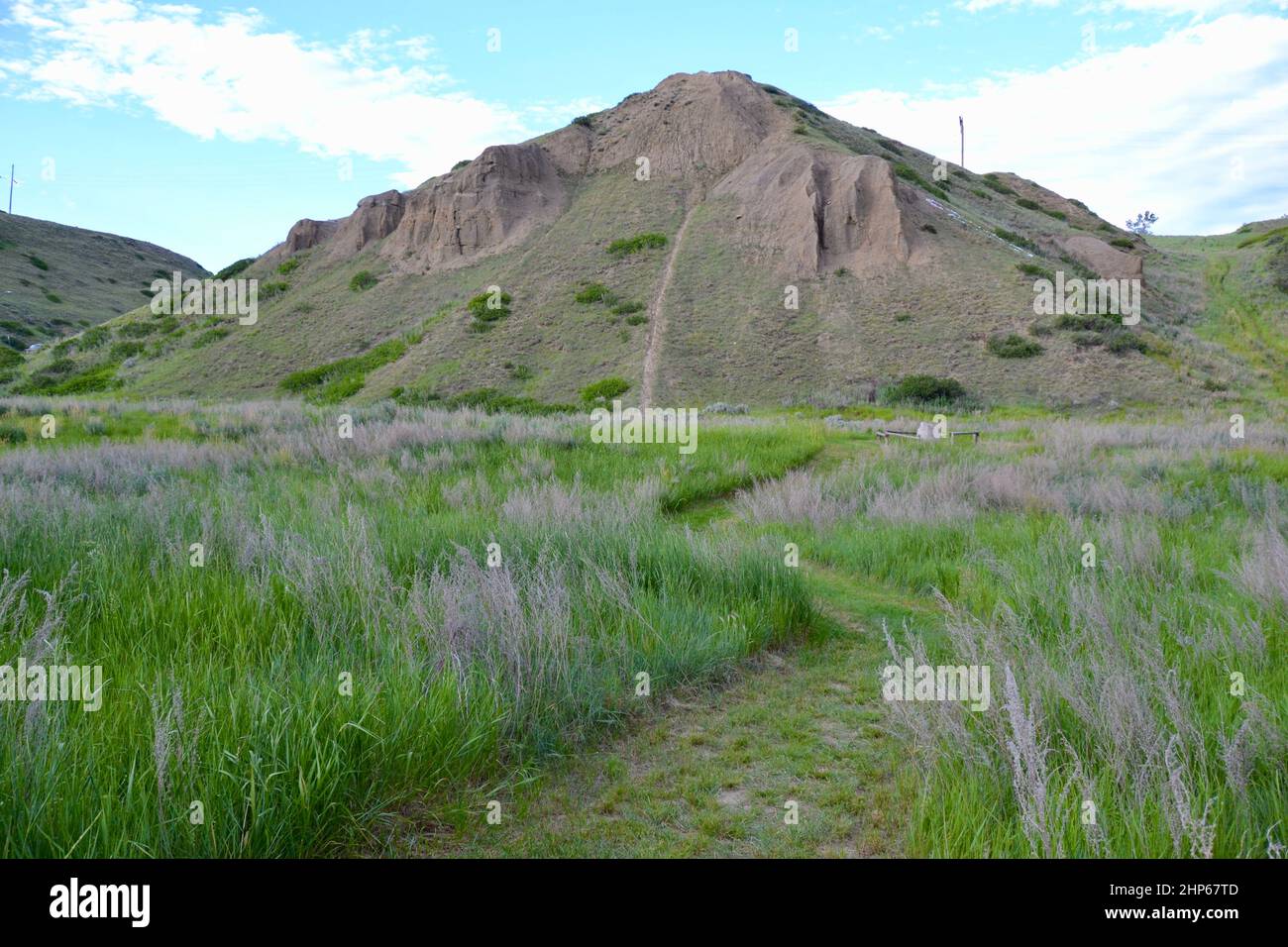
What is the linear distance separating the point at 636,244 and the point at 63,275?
6717 cm

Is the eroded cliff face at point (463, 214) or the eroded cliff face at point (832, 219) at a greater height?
the eroded cliff face at point (463, 214)

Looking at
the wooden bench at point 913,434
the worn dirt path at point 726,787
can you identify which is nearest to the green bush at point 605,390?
the wooden bench at point 913,434

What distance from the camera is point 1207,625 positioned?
13.7 ft

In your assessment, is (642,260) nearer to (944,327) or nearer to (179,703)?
(944,327)

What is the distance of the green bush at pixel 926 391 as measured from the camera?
28219mm

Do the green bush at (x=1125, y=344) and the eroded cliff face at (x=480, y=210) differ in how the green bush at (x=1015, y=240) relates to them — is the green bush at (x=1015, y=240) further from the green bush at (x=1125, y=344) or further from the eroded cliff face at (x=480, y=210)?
the eroded cliff face at (x=480, y=210)

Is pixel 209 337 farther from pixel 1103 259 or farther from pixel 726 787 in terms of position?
pixel 1103 259

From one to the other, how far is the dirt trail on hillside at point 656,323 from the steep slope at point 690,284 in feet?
0.50

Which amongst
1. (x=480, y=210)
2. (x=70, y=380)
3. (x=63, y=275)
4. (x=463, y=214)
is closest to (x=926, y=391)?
(x=480, y=210)

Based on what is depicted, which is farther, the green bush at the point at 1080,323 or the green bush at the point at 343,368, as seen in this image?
the green bush at the point at 343,368

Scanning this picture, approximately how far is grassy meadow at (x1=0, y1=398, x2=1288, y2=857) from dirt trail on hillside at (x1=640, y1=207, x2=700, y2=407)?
23364mm
